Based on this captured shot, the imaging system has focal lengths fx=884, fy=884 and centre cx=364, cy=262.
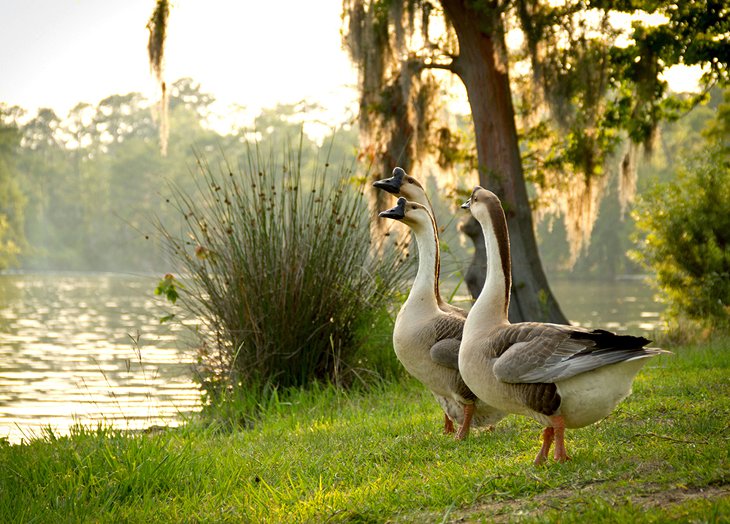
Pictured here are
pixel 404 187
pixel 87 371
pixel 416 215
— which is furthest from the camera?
pixel 87 371

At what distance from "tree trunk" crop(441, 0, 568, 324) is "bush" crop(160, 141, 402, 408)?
183 inches

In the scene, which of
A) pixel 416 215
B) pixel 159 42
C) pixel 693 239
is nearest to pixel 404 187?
pixel 416 215

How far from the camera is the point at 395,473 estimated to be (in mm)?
5238

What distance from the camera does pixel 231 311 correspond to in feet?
29.1

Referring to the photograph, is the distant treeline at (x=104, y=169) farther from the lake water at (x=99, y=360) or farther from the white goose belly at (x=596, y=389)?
the white goose belly at (x=596, y=389)

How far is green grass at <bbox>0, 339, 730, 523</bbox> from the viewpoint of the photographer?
13.8ft

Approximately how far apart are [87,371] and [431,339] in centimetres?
1019

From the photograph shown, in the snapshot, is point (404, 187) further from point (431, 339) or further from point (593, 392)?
point (593, 392)

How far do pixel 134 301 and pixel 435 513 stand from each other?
36113 millimetres

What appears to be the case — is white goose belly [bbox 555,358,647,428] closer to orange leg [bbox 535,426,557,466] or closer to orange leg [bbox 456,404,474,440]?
orange leg [bbox 535,426,557,466]

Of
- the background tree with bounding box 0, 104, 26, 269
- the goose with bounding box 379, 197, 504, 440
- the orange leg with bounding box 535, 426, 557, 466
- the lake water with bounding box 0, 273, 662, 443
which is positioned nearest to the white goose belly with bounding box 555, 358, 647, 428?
the orange leg with bounding box 535, 426, 557, 466

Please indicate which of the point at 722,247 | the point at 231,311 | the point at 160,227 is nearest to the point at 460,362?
the point at 231,311

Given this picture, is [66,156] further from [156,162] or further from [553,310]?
[553,310]

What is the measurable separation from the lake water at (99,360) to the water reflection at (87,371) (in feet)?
0.04
